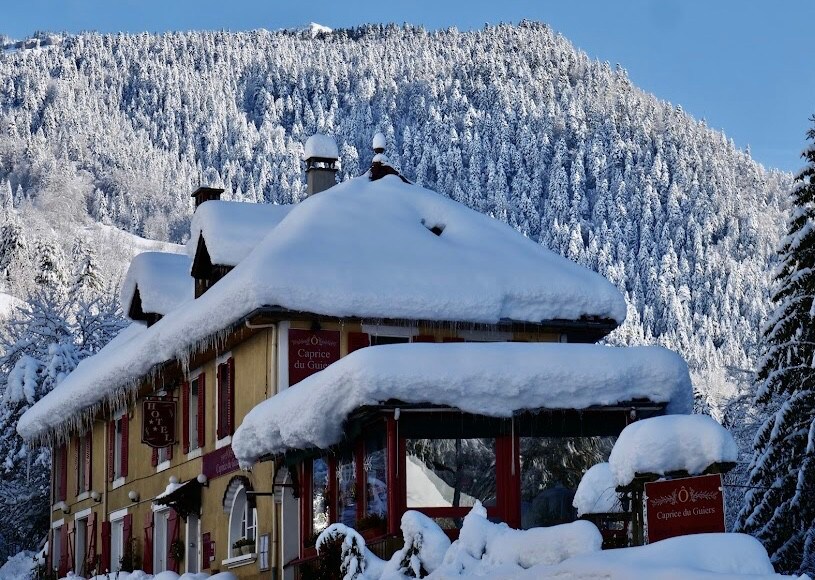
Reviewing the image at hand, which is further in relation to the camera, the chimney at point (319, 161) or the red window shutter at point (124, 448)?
the red window shutter at point (124, 448)

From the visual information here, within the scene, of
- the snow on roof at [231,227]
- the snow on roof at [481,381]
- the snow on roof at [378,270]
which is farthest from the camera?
the snow on roof at [231,227]

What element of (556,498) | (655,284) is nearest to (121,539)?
(556,498)

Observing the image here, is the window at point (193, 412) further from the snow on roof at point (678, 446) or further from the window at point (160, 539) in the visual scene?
the snow on roof at point (678, 446)

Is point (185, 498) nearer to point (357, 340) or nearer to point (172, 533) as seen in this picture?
point (172, 533)

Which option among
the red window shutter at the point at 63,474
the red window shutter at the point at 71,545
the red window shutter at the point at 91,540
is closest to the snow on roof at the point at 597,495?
the red window shutter at the point at 91,540

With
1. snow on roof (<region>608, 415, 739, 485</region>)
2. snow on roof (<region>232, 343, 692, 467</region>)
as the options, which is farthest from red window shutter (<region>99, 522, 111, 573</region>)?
snow on roof (<region>608, 415, 739, 485</region>)

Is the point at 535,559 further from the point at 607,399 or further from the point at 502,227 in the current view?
the point at 502,227

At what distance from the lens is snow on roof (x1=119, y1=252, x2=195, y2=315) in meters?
34.2

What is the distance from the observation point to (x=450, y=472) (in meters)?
21.1

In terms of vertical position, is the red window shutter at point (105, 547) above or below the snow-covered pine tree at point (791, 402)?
below

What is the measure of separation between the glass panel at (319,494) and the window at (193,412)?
19.5ft

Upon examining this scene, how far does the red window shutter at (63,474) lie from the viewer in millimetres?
40406

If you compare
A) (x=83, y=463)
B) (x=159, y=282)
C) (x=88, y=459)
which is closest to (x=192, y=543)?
(x=159, y=282)

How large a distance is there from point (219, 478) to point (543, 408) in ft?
29.5
